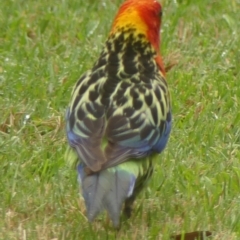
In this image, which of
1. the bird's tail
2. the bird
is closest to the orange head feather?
the bird

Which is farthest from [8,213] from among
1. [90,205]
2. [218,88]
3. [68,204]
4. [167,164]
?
[218,88]

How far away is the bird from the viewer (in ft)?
17.1

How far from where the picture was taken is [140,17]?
5.96 meters

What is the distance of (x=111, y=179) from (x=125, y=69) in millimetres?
880

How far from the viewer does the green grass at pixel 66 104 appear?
5680 millimetres

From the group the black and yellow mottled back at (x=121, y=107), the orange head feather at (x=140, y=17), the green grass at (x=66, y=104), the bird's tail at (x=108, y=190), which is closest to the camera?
the bird's tail at (x=108, y=190)

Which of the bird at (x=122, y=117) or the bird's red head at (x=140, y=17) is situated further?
the bird's red head at (x=140, y=17)

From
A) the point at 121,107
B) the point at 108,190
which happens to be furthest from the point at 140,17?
the point at 108,190

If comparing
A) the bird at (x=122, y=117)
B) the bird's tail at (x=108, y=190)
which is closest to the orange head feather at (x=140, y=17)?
the bird at (x=122, y=117)

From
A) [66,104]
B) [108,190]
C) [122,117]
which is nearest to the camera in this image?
[108,190]

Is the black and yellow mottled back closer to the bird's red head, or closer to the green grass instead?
the bird's red head

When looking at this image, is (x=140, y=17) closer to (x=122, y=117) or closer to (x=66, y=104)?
(x=122, y=117)

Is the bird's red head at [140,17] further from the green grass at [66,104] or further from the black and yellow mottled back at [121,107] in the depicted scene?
the green grass at [66,104]

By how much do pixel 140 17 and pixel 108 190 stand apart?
4.12ft
